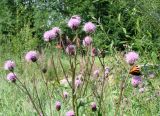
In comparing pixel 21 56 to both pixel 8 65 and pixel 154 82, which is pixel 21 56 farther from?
pixel 8 65

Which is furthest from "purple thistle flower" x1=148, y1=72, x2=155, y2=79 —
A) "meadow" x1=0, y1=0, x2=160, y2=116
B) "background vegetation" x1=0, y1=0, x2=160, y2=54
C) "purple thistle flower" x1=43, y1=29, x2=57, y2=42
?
"purple thistle flower" x1=43, y1=29, x2=57, y2=42

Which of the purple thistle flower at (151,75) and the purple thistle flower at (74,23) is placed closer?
the purple thistle flower at (74,23)

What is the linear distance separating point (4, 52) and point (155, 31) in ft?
20.1

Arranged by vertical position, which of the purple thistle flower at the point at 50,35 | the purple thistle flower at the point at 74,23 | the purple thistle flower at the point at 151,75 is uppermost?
the purple thistle flower at the point at 74,23

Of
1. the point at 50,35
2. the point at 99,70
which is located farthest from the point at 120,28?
the point at 50,35

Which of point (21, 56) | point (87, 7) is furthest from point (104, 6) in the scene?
point (21, 56)

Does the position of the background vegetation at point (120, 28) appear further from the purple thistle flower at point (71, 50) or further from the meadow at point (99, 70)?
the purple thistle flower at point (71, 50)

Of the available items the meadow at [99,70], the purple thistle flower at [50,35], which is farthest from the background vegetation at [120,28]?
the purple thistle flower at [50,35]

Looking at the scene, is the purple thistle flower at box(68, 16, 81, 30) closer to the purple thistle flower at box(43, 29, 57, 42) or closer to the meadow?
the meadow

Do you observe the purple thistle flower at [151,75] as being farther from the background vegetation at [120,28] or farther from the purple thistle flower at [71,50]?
the purple thistle flower at [71,50]

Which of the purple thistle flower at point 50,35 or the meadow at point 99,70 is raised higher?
the purple thistle flower at point 50,35

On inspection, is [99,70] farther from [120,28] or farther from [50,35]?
[50,35]

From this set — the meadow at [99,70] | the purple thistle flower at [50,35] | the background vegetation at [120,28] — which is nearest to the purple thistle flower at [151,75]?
the meadow at [99,70]

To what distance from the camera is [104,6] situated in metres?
29.5
